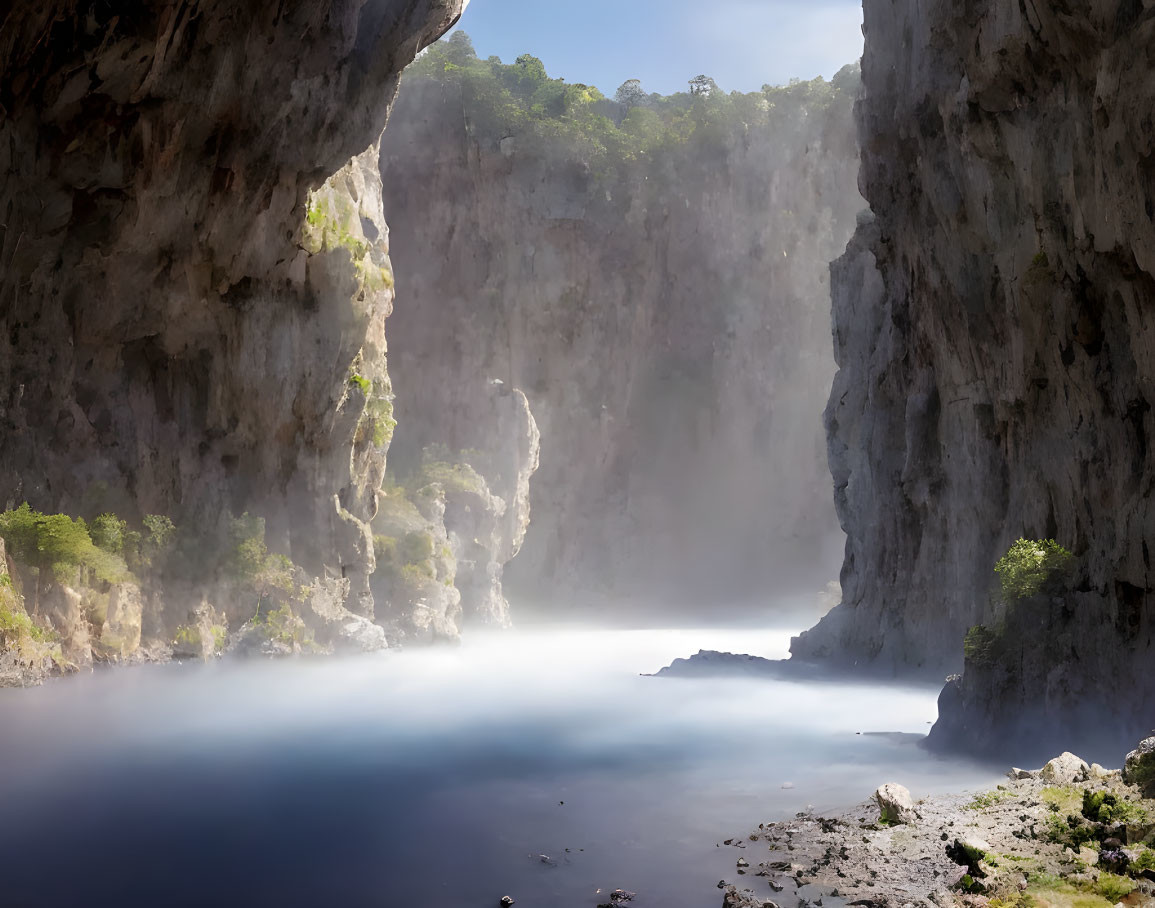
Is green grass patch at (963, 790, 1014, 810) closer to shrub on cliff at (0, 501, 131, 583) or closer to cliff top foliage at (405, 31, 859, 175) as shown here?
shrub on cliff at (0, 501, 131, 583)

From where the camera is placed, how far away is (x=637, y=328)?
63750 mm

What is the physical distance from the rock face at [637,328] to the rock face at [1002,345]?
2632cm

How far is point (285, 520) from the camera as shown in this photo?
34.9 m

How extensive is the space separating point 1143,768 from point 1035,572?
6.95 m

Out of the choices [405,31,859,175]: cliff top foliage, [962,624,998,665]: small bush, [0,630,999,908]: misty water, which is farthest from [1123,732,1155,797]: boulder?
[405,31,859,175]: cliff top foliage

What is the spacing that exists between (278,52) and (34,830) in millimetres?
20688

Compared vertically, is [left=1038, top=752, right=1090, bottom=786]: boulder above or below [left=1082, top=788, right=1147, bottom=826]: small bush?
A: below

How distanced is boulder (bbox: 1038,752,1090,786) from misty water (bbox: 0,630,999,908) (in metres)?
1.90

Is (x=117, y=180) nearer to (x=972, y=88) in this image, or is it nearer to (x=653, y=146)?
(x=972, y=88)

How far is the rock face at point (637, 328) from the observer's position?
58156 millimetres

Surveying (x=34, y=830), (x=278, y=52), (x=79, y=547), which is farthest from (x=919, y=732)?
(x=278, y=52)

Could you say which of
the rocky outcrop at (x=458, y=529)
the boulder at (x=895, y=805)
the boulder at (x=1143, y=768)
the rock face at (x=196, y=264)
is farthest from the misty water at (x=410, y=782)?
the rocky outcrop at (x=458, y=529)

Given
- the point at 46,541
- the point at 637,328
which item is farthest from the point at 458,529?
the point at 46,541

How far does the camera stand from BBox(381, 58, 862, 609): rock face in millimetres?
58156
